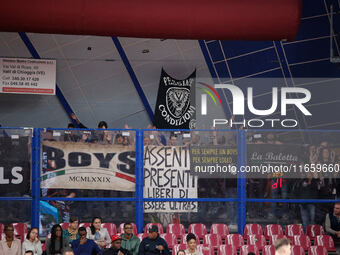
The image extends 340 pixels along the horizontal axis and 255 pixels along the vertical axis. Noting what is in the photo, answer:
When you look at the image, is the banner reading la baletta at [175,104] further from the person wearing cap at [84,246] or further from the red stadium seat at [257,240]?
the person wearing cap at [84,246]

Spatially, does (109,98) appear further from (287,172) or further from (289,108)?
(287,172)

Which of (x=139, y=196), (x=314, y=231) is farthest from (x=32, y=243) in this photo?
(x=314, y=231)

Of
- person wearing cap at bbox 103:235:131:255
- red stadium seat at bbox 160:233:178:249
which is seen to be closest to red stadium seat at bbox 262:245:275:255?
red stadium seat at bbox 160:233:178:249

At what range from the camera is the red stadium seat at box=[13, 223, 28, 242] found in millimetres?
15231

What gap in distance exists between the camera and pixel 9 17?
52.4ft

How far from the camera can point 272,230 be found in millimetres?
15805

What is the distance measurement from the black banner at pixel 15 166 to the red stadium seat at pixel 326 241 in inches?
267

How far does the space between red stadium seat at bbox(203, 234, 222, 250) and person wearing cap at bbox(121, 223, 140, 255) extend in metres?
1.67

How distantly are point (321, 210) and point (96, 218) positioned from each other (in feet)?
17.5

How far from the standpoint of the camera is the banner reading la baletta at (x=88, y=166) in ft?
51.7

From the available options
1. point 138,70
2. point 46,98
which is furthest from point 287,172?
point 46,98

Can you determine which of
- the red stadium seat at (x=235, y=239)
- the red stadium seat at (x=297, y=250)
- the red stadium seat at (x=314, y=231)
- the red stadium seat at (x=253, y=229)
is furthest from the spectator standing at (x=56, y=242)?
the red stadium seat at (x=314, y=231)

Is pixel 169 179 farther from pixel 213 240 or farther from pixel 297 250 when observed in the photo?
pixel 297 250

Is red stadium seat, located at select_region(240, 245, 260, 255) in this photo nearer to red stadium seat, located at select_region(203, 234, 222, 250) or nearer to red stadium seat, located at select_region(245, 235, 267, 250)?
red stadium seat, located at select_region(245, 235, 267, 250)
